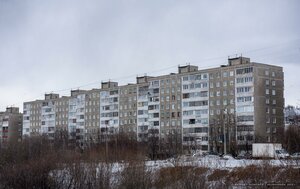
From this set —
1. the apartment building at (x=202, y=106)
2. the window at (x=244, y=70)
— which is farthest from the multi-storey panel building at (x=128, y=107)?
the window at (x=244, y=70)

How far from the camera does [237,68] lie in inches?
3905

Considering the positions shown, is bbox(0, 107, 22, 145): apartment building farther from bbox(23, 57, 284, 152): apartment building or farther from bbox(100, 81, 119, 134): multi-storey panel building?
bbox(100, 81, 119, 134): multi-storey panel building

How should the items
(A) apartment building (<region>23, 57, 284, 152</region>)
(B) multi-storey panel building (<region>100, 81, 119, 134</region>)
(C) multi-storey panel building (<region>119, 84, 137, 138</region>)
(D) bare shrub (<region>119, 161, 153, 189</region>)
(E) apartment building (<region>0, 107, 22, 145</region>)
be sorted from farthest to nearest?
(E) apartment building (<region>0, 107, 22, 145</region>) < (B) multi-storey panel building (<region>100, 81, 119, 134</region>) < (C) multi-storey panel building (<region>119, 84, 137, 138</region>) < (A) apartment building (<region>23, 57, 284, 152</region>) < (D) bare shrub (<region>119, 161, 153, 189</region>)

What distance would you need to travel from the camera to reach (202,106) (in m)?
Result: 104

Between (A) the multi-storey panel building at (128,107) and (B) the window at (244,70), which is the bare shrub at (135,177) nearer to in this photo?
(B) the window at (244,70)

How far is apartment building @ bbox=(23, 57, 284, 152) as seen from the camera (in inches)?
3772

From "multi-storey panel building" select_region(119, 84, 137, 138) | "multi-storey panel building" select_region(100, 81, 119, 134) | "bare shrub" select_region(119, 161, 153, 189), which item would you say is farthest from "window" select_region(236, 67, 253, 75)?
"bare shrub" select_region(119, 161, 153, 189)

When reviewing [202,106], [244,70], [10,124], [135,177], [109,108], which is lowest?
[135,177]

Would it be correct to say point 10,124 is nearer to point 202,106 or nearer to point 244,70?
point 202,106

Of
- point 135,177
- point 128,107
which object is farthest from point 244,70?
point 135,177

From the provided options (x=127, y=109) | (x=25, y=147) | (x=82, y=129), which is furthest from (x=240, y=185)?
(x=82, y=129)

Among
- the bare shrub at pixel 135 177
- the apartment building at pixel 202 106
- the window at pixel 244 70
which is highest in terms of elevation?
the window at pixel 244 70

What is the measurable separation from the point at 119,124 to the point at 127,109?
16.8ft

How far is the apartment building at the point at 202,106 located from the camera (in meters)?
95.8
